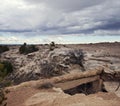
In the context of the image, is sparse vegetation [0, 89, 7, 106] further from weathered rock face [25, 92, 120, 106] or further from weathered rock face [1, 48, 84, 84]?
weathered rock face [1, 48, 84, 84]

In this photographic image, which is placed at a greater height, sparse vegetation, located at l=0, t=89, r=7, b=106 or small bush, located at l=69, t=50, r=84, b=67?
small bush, located at l=69, t=50, r=84, b=67

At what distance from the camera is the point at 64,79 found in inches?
691

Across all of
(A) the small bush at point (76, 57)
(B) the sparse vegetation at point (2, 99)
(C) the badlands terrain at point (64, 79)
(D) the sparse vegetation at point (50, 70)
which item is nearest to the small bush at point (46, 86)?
(C) the badlands terrain at point (64, 79)

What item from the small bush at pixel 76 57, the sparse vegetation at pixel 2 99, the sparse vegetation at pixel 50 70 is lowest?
the sparse vegetation at pixel 50 70

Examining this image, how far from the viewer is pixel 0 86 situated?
13.2 metres

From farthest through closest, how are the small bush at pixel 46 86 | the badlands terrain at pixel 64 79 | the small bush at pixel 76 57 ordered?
the small bush at pixel 76 57 < the small bush at pixel 46 86 < the badlands terrain at pixel 64 79

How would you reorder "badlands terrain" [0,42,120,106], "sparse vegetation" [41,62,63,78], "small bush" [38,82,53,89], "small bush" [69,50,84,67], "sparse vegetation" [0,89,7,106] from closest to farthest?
"sparse vegetation" [0,89,7,106] → "badlands terrain" [0,42,120,106] → "small bush" [38,82,53,89] → "sparse vegetation" [41,62,63,78] → "small bush" [69,50,84,67]

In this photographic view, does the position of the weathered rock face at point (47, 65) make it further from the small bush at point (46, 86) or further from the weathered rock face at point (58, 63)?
the small bush at point (46, 86)

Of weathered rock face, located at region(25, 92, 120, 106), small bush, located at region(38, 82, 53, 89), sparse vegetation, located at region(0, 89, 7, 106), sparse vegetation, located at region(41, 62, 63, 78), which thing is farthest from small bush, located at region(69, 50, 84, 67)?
sparse vegetation, located at region(0, 89, 7, 106)

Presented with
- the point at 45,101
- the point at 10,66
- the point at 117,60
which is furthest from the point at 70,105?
the point at 10,66

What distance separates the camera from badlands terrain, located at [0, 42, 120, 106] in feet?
40.7

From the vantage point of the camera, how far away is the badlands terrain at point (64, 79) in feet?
40.7

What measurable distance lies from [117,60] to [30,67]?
23.4ft

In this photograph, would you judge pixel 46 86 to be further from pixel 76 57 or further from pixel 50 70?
pixel 76 57
